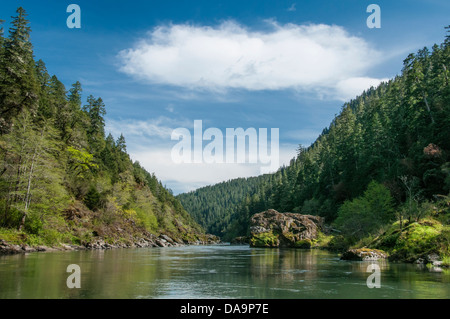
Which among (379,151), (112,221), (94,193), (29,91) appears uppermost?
(29,91)

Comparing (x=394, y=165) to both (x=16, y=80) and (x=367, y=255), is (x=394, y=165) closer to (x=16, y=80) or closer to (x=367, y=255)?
(x=367, y=255)

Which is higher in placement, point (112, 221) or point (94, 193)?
point (94, 193)

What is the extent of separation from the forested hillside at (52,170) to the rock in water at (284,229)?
3025 centimetres

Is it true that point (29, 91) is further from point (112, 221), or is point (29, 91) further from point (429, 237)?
point (429, 237)

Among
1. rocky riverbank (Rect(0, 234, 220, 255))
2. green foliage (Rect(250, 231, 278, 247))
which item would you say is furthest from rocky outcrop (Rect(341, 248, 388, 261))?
green foliage (Rect(250, 231, 278, 247))

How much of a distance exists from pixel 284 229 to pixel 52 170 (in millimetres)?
49722

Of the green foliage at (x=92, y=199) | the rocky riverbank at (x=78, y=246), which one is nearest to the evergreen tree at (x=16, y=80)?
the rocky riverbank at (x=78, y=246)

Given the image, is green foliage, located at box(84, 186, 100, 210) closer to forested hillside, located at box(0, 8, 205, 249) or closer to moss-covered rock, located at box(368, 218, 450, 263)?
forested hillside, located at box(0, 8, 205, 249)

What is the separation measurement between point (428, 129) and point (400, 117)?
53.4ft

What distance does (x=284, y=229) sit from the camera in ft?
249
